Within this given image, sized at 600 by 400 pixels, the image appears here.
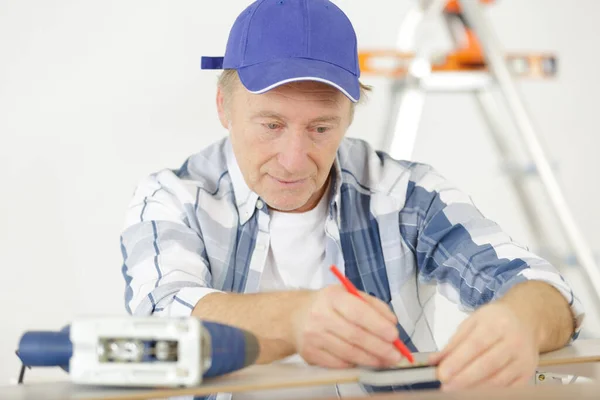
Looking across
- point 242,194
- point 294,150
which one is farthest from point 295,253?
point 294,150

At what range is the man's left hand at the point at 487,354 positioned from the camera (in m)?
0.88

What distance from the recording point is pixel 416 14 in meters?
2.57

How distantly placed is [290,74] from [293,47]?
0.07 m

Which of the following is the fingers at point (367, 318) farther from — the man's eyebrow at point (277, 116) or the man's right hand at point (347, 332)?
the man's eyebrow at point (277, 116)

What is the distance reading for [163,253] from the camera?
4.28ft

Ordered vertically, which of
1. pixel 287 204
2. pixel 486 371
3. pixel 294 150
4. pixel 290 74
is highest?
pixel 290 74

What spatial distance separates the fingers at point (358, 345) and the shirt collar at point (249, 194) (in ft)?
1.93

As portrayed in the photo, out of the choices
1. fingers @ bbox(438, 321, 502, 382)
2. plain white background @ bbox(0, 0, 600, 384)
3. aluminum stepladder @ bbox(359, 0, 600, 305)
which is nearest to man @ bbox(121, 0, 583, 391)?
fingers @ bbox(438, 321, 502, 382)

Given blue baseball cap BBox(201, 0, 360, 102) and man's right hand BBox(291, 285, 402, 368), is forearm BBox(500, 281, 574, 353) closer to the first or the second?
man's right hand BBox(291, 285, 402, 368)

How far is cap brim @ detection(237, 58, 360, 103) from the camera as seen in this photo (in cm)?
127

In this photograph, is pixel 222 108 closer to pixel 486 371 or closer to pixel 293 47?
pixel 293 47

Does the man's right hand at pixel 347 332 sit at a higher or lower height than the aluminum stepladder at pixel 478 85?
lower

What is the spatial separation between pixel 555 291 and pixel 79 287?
2077mm

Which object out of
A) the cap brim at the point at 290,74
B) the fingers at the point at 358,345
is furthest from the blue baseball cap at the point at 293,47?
the fingers at the point at 358,345
